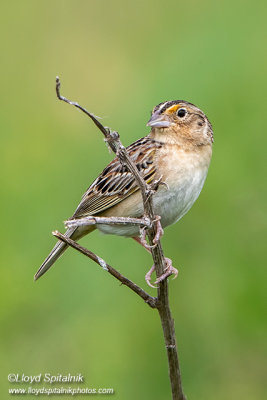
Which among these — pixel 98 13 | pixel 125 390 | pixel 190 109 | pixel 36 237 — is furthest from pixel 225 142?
pixel 98 13

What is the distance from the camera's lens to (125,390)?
515 centimetres

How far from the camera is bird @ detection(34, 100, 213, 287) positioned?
198 inches

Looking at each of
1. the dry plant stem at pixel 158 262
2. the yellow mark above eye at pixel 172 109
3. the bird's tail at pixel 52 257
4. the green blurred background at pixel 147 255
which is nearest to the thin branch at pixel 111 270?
the dry plant stem at pixel 158 262

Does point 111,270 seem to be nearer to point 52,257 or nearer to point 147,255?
point 52,257

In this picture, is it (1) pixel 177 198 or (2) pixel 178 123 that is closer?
(1) pixel 177 198

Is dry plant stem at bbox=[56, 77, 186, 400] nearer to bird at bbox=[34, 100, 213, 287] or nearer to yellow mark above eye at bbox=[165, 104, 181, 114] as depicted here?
→ bird at bbox=[34, 100, 213, 287]

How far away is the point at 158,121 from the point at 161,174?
29 cm

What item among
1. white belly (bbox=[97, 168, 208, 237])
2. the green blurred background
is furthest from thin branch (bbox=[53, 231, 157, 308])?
the green blurred background

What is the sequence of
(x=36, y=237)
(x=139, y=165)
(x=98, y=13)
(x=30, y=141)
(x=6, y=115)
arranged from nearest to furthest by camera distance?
(x=139, y=165)
(x=36, y=237)
(x=30, y=141)
(x=6, y=115)
(x=98, y=13)

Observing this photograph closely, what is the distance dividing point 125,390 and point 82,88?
9.31 feet

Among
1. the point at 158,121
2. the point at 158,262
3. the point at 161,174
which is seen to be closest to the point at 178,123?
the point at 158,121

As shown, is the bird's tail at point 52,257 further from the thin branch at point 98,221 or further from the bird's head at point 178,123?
the thin branch at point 98,221

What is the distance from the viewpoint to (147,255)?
5.44 metres

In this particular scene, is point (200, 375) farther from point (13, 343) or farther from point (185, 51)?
point (185, 51)
